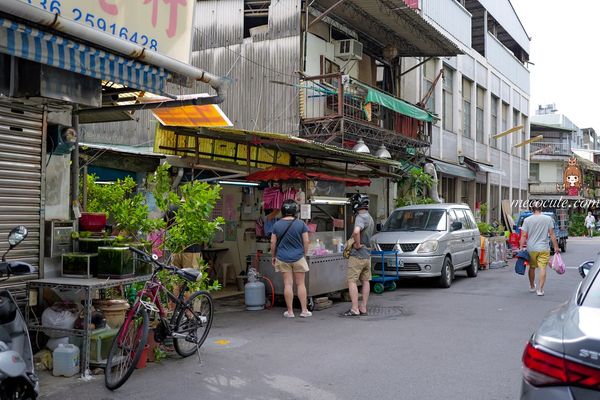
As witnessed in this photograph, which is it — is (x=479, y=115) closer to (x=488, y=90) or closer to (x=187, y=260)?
(x=488, y=90)

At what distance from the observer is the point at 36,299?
6.14 meters

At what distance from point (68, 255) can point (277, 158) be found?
7223 mm

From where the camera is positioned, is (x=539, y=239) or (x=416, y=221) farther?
(x=416, y=221)

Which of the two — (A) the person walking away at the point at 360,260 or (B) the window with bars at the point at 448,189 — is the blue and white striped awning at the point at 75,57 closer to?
(A) the person walking away at the point at 360,260

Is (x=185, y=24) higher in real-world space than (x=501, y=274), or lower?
higher

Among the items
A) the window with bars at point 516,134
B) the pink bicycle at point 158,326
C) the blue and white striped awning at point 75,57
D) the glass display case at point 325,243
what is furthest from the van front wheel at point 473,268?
the window with bars at point 516,134

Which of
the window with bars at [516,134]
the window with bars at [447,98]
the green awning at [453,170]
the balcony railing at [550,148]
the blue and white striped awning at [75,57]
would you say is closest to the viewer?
the blue and white striped awning at [75,57]

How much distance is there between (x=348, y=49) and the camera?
636 inches

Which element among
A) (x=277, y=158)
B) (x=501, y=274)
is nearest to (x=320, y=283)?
(x=277, y=158)

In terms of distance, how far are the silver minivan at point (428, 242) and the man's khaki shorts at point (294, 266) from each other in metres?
3.98

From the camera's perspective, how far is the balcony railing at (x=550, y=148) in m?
51.4

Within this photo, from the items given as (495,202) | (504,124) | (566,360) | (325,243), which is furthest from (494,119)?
(566,360)

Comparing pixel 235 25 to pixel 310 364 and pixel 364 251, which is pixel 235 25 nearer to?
pixel 364 251

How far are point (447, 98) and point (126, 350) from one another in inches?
846
